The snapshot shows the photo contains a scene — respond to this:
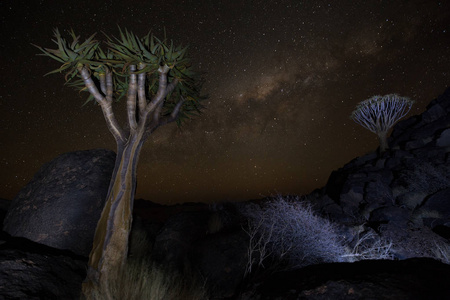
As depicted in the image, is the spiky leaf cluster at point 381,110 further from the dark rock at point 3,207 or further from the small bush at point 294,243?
the dark rock at point 3,207

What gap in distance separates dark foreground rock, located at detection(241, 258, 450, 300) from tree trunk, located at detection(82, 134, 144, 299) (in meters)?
2.29

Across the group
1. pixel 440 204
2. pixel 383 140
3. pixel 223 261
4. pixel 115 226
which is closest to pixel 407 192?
pixel 440 204

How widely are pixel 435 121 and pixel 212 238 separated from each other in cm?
1743

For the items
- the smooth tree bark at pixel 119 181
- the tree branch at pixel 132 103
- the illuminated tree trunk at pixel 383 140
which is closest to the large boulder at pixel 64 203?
the smooth tree bark at pixel 119 181

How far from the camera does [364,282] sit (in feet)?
8.12

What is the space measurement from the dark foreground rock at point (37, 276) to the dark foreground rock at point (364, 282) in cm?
258

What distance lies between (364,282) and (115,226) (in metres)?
3.68

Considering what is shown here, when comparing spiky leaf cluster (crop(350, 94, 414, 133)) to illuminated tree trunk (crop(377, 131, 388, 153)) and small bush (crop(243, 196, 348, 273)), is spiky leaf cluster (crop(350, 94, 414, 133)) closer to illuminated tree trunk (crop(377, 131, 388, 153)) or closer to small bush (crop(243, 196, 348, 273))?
illuminated tree trunk (crop(377, 131, 388, 153))

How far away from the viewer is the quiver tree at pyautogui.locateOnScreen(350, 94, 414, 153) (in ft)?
56.2

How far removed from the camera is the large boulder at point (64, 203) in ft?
16.7

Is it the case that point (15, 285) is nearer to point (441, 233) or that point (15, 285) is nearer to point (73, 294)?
point (73, 294)

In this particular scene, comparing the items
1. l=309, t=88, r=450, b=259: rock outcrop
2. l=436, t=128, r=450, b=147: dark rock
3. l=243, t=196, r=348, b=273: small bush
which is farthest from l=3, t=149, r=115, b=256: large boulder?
l=436, t=128, r=450, b=147: dark rock

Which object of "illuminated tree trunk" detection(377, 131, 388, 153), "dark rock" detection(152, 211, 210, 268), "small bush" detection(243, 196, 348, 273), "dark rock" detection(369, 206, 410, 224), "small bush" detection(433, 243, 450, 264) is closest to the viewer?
"small bush" detection(243, 196, 348, 273)

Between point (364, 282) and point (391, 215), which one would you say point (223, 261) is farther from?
point (391, 215)
